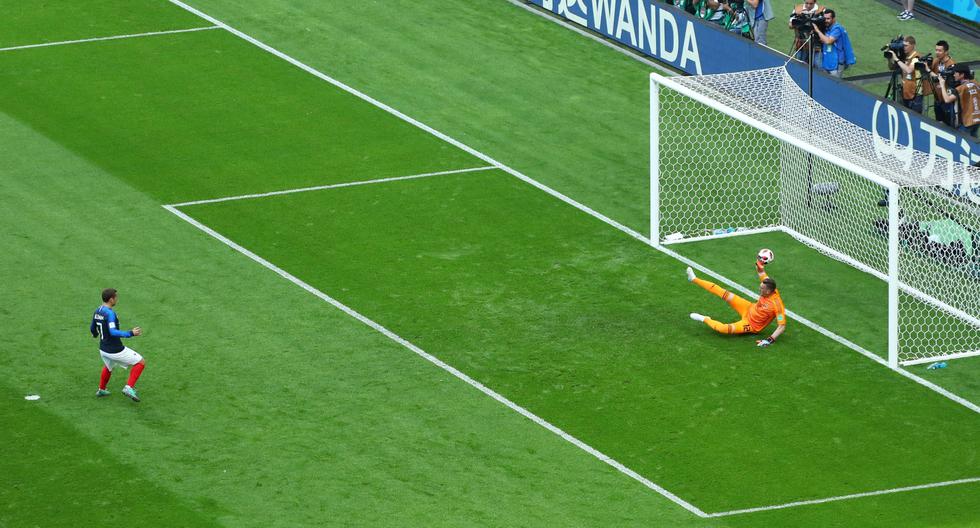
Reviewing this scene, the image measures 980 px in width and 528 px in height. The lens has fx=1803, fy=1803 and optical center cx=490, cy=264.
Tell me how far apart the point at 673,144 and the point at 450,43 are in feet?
22.4

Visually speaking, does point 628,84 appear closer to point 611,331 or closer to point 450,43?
point 450,43

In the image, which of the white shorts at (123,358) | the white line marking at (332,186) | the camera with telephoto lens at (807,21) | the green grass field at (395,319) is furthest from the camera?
the camera with telephoto lens at (807,21)

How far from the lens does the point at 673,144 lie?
31.7 meters

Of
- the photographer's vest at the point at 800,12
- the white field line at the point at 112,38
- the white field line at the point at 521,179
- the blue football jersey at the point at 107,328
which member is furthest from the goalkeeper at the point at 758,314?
the white field line at the point at 112,38

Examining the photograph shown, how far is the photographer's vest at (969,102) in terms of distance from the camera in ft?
98.2

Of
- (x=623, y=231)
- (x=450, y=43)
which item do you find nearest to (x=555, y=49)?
(x=450, y=43)

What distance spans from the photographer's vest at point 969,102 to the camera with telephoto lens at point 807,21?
333 centimetres

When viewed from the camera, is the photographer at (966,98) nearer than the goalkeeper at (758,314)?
No

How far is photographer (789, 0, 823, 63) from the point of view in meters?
32.4

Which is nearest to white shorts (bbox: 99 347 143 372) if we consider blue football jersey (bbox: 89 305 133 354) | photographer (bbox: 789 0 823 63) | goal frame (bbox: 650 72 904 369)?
blue football jersey (bbox: 89 305 133 354)

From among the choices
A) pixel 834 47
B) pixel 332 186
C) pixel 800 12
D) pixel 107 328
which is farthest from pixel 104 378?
pixel 834 47

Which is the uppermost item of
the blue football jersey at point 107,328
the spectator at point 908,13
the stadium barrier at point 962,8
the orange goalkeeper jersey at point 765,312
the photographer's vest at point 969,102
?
the photographer's vest at point 969,102

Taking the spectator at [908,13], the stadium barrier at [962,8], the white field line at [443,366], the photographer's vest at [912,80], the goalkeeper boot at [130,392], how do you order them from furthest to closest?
the spectator at [908,13] → the stadium barrier at [962,8] → the photographer's vest at [912,80] → the goalkeeper boot at [130,392] → the white field line at [443,366]

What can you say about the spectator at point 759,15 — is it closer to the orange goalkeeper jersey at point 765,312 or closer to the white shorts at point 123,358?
the orange goalkeeper jersey at point 765,312
